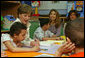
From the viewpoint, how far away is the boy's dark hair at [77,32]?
0.87 m

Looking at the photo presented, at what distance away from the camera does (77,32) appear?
871 mm

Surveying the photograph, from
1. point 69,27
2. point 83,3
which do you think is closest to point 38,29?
point 69,27

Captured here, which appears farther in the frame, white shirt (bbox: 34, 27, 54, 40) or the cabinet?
the cabinet

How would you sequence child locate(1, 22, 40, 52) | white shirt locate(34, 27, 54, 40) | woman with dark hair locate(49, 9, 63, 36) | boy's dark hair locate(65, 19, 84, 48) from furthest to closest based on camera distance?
woman with dark hair locate(49, 9, 63, 36)
white shirt locate(34, 27, 54, 40)
child locate(1, 22, 40, 52)
boy's dark hair locate(65, 19, 84, 48)

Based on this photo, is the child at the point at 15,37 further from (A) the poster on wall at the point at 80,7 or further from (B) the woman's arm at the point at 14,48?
(A) the poster on wall at the point at 80,7

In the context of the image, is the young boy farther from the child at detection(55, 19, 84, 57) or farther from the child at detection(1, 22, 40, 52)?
the child at detection(55, 19, 84, 57)

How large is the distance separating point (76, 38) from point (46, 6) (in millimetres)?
3498

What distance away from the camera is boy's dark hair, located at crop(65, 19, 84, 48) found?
87 cm

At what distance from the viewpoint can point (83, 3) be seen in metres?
4.07

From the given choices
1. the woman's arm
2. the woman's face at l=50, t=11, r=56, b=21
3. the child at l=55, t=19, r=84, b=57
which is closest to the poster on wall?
the woman's face at l=50, t=11, r=56, b=21

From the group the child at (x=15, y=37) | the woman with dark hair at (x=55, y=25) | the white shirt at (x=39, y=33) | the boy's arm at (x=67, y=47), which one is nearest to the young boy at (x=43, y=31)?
the white shirt at (x=39, y=33)

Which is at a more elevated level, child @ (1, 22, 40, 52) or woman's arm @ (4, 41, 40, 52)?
child @ (1, 22, 40, 52)

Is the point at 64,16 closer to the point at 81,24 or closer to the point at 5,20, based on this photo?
the point at 5,20

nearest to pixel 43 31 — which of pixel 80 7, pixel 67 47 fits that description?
pixel 67 47
